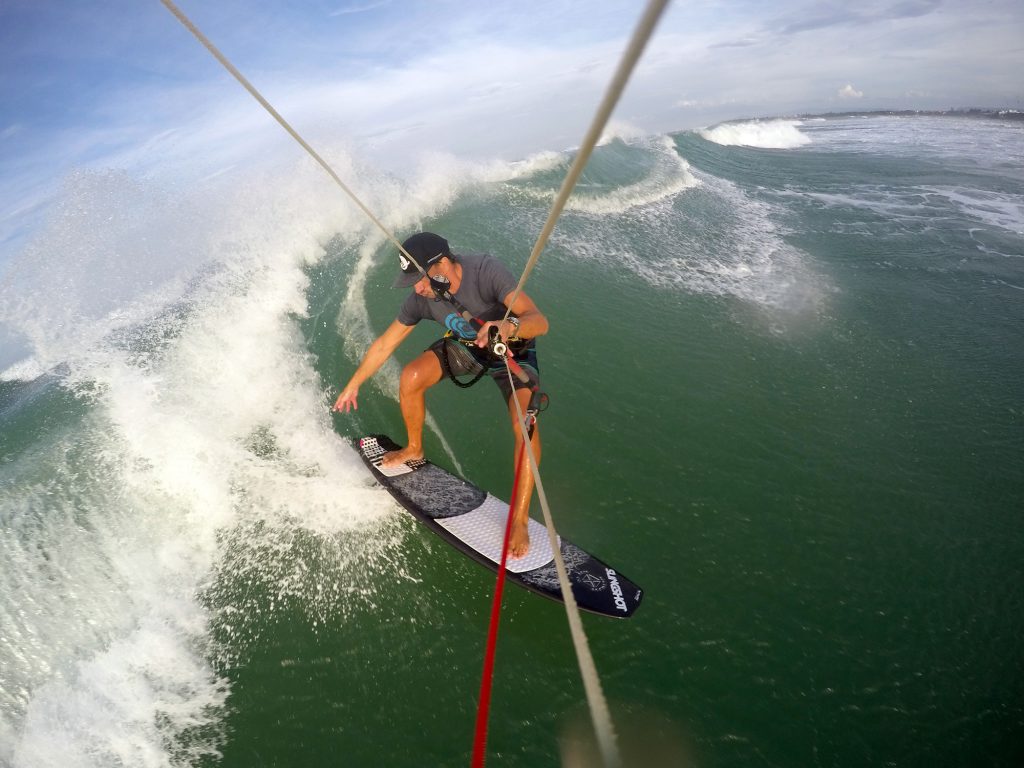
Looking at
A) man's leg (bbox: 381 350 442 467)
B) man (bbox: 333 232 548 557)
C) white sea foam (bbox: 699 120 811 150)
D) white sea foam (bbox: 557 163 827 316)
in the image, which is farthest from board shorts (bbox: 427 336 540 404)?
white sea foam (bbox: 699 120 811 150)

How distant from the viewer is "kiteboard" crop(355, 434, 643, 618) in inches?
129

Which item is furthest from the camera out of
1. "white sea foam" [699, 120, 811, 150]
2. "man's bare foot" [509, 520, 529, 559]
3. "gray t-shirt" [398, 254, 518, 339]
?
"white sea foam" [699, 120, 811, 150]

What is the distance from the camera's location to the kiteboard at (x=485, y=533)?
3268 mm

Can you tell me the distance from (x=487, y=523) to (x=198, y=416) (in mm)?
3475

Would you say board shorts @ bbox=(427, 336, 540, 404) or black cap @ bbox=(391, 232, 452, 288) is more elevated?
black cap @ bbox=(391, 232, 452, 288)

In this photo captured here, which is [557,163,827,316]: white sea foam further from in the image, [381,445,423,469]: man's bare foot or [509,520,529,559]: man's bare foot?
[509,520,529,559]: man's bare foot

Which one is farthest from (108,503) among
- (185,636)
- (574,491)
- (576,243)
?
(576,243)

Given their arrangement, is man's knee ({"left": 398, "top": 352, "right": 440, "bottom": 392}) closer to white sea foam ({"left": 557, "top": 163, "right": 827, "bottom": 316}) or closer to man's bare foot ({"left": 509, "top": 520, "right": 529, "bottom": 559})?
man's bare foot ({"left": 509, "top": 520, "right": 529, "bottom": 559})

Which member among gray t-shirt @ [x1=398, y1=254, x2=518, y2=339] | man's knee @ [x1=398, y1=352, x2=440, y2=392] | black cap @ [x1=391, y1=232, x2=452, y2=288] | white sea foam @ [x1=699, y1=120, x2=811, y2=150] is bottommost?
man's knee @ [x1=398, y1=352, x2=440, y2=392]

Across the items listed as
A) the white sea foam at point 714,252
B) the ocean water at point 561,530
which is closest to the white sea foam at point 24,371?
the ocean water at point 561,530

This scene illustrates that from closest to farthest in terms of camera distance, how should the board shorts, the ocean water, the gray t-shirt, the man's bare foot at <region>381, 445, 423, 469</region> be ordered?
the ocean water → the gray t-shirt → the board shorts → the man's bare foot at <region>381, 445, 423, 469</region>

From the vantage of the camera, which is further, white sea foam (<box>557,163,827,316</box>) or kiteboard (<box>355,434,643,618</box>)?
white sea foam (<box>557,163,827,316</box>)

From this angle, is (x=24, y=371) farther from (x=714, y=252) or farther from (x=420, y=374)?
(x=714, y=252)

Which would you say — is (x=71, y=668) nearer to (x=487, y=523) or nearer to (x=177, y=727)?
(x=177, y=727)
